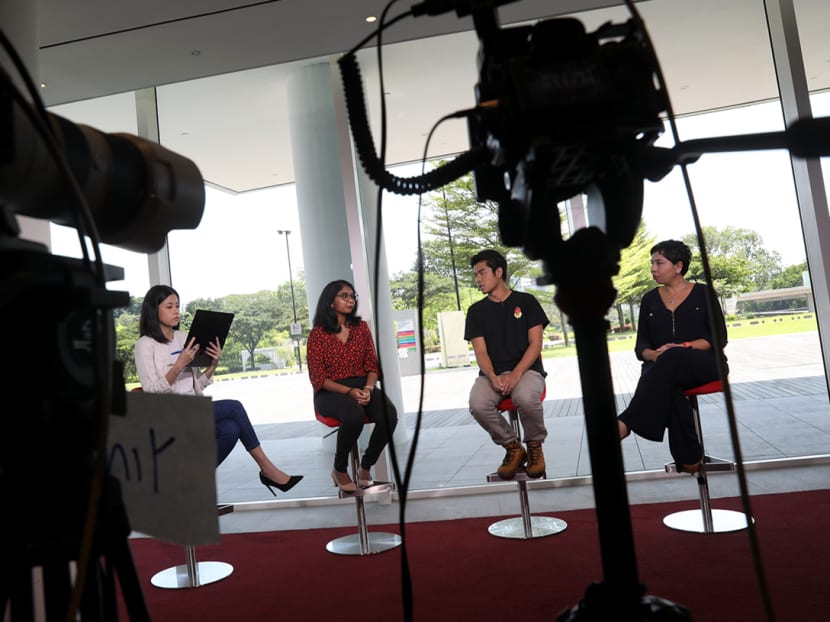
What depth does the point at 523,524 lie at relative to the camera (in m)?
3.33

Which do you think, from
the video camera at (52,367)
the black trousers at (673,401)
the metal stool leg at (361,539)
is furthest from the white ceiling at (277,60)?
the video camera at (52,367)

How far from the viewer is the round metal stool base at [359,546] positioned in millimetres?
Result: 3223

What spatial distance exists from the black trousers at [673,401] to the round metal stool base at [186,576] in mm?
1988

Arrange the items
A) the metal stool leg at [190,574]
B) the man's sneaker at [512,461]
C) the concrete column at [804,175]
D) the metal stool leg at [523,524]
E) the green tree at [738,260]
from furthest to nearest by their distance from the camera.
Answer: the green tree at [738,260] < the concrete column at [804,175] < the man's sneaker at [512,461] < the metal stool leg at [523,524] < the metal stool leg at [190,574]

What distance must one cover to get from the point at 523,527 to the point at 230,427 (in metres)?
1.56

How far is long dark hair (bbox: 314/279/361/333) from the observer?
12.5ft

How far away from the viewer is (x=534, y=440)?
3412 mm

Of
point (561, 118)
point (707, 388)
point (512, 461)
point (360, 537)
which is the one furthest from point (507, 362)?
point (561, 118)

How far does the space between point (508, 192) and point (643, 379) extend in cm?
267

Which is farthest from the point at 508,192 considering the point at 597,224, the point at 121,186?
the point at 121,186

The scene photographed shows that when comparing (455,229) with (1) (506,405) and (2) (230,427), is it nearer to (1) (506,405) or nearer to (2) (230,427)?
(1) (506,405)

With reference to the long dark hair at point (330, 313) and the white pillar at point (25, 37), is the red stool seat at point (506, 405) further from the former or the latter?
the white pillar at point (25, 37)

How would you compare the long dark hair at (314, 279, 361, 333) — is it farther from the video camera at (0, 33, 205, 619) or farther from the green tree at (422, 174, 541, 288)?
the video camera at (0, 33, 205, 619)

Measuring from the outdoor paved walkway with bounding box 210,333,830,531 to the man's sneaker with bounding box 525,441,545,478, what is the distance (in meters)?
0.47
